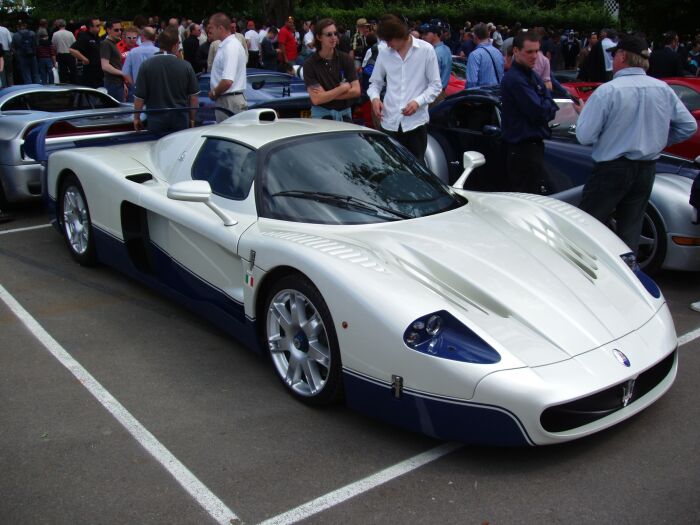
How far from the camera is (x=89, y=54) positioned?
13.2 metres

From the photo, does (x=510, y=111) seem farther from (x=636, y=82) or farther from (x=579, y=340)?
(x=579, y=340)

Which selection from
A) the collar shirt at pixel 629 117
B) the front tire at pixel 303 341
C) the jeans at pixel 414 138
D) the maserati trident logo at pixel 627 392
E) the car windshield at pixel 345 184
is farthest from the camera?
the jeans at pixel 414 138

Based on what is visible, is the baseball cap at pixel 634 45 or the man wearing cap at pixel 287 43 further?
the man wearing cap at pixel 287 43

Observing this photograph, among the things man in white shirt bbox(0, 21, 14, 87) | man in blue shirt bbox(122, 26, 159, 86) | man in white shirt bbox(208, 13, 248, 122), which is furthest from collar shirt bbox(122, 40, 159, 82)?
man in white shirt bbox(0, 21, 14, 87)

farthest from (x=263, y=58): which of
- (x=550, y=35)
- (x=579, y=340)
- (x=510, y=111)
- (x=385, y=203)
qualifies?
(x=579, y=340)

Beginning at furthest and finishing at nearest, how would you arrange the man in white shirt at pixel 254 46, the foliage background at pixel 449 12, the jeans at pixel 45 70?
the foliage background at pixel 449 12, the man in white shirt at pixel 254 46, the jeans at pixel 45 70

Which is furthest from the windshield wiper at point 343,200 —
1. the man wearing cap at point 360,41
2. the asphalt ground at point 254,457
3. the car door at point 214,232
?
the man wearing cap at point 360,41

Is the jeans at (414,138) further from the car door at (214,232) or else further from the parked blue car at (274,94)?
the car door at (214,232)

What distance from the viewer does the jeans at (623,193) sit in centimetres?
527

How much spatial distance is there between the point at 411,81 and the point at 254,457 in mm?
4230

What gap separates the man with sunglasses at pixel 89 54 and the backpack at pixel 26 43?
460cm

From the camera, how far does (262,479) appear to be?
10.9 feet

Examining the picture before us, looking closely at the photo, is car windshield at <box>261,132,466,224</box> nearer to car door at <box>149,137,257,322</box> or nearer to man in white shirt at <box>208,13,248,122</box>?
car door at <box>149,137,257,322</box>

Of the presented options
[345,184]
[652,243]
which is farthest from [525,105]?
[345,184]
